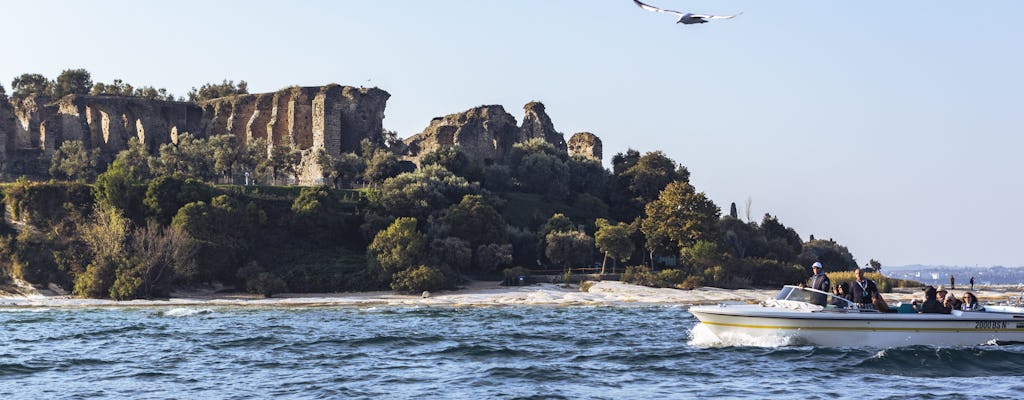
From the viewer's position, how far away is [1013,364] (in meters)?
25.3

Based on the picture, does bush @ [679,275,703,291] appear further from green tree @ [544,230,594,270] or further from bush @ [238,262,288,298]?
bush @ [238,262,288,298]

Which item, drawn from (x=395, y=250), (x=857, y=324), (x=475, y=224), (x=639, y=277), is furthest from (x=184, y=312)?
(x=857, y=324)

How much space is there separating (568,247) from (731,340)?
41.9 m

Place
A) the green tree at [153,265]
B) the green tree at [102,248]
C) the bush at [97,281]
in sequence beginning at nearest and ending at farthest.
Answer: the green tree at [153,265]
the bush at [97,281]
the green tree at [102,248]

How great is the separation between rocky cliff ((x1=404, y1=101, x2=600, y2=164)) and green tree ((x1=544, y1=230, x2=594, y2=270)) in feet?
65.2

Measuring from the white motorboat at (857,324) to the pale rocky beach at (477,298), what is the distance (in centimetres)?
2771

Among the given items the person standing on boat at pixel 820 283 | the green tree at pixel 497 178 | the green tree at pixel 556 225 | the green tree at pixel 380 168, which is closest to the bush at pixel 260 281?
the green tree at pixel 556 225

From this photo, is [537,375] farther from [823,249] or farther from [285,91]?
[285,91]

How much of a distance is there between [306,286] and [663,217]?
23.2 meters

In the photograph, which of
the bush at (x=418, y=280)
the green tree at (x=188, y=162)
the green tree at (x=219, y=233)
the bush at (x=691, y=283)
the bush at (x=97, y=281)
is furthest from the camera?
the green tree at (x=188, y=162)

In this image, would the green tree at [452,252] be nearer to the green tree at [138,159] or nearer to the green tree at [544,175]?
the green tree at [544,175]

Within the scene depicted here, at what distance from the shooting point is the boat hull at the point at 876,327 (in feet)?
87.0

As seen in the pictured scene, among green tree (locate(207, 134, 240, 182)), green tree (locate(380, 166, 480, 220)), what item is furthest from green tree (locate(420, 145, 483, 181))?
green tree (locate(207, 134, 240, 182))

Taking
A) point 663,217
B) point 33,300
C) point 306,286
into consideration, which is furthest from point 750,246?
point 33,300
